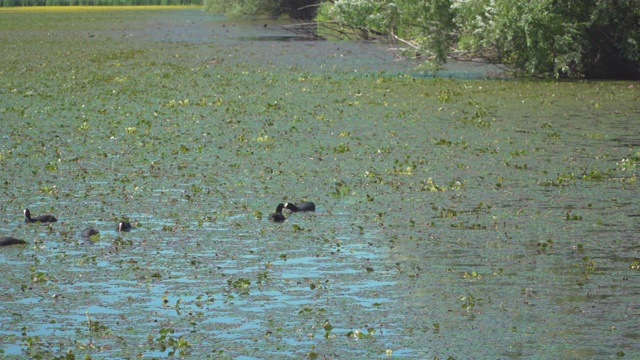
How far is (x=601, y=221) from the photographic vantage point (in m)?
10.5

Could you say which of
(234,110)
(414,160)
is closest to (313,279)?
(414,160)

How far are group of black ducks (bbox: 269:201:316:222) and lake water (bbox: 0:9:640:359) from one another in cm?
12

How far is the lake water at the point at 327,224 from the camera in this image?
7.14m

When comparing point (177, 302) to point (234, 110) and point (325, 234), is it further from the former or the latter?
point (234, 110)

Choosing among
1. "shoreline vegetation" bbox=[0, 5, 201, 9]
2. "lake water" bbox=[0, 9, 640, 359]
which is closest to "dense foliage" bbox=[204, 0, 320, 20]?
"shoreline vegetation" bbox=[0, 5, 201, 9]

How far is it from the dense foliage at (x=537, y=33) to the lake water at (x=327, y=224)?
1411 mm

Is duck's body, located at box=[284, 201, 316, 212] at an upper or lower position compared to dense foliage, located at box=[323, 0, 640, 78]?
lower

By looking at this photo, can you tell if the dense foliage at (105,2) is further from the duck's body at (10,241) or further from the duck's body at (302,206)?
the duck's body at (10,241)

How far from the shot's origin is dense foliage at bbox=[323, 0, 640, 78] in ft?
77.3

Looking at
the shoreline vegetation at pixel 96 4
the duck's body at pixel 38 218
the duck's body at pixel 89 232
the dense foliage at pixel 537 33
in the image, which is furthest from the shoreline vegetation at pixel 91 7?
the duck's body at pixel 89 232

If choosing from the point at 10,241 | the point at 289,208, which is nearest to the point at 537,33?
the point at 289,208

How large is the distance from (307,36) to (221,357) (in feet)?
142

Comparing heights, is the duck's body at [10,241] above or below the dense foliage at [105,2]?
above

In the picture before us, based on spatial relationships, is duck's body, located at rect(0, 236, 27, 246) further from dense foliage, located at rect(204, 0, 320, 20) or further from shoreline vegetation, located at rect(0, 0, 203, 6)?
shoreline vegetation, located at rect(0, 0, 203, 6)
